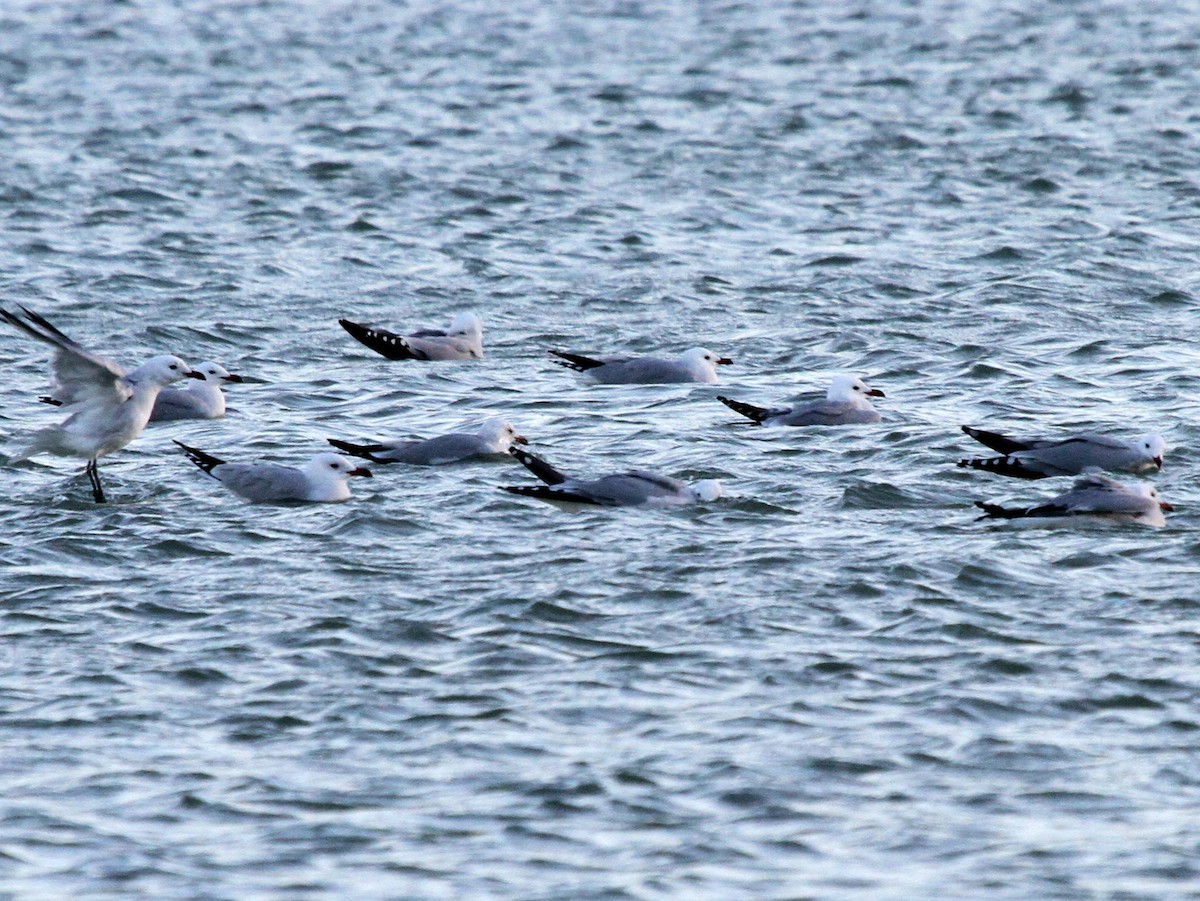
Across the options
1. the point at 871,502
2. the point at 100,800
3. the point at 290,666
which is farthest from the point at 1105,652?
the point at 100,800

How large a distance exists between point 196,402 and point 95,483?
1838 millimetres

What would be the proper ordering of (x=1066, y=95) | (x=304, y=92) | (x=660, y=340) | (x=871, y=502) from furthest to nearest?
(x=304, y=92)
(x=1066, y=95)
(x=660, y=340)
(x=871, y=502)

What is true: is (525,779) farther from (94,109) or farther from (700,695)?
(94,109)

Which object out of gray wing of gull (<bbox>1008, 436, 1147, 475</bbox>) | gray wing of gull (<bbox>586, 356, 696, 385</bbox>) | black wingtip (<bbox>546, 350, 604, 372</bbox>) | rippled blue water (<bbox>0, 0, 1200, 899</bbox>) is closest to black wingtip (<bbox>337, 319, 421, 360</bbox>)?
rippled blue water (<bbox>0, 0, 1200, 899</bbox>)

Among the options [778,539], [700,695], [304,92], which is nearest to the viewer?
[700,695]

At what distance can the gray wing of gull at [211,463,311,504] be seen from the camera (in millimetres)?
11305

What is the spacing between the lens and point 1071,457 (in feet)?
37.6

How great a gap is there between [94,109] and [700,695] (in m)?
20.1

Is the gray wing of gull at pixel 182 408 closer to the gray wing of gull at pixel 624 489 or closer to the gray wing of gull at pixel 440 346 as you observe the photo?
the gray wing of gull at pixel 440 346

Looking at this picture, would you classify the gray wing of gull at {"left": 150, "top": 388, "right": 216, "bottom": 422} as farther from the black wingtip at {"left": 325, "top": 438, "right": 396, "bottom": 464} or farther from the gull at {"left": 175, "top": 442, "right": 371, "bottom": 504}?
the gull at {"left": 175, "top": 442, "right": 371, "bottom": 504}

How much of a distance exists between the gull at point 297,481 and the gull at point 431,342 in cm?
355

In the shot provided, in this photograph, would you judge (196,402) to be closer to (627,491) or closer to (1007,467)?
(627,491)

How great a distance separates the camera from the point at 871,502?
11.1 metres

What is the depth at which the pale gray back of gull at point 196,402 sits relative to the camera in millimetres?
13281
